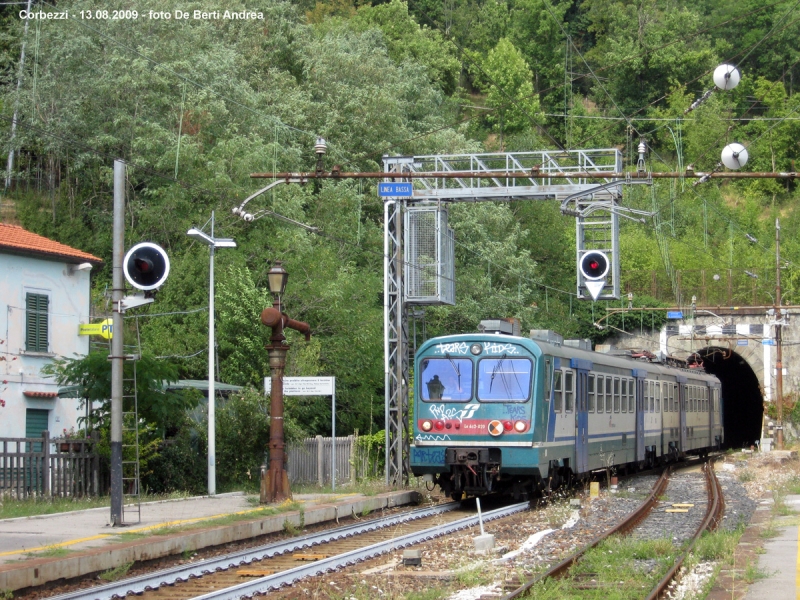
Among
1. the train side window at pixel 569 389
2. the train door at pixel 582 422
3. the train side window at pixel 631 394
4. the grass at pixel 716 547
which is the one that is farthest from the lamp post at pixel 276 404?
the train side window at pixel 631 394

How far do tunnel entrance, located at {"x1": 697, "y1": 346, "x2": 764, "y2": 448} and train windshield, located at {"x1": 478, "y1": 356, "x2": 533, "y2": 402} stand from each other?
46.4 metres

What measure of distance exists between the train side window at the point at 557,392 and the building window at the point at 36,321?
552 inches

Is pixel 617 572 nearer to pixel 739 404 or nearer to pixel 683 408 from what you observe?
pixel 683 408

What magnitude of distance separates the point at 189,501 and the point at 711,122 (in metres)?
65.3

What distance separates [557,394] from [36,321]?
1417cm

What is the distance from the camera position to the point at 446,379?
1930 cm

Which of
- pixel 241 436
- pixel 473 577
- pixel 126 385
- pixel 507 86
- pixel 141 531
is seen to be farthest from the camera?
pixel 507 86

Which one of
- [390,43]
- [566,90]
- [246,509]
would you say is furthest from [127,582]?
[566,90]

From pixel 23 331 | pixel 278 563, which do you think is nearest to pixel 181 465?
pixel 23 331

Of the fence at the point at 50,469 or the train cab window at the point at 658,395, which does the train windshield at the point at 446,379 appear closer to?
the fence at the point at 50,469

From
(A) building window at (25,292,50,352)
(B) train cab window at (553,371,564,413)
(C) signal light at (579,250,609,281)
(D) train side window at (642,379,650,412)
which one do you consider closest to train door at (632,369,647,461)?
(D) train side window at (642,379,650,412)

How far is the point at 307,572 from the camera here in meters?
11.4

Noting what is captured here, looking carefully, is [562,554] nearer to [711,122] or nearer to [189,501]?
[189,501]

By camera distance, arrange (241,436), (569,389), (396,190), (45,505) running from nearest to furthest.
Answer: (45,505), (396,190), (569,389), (241,436)
